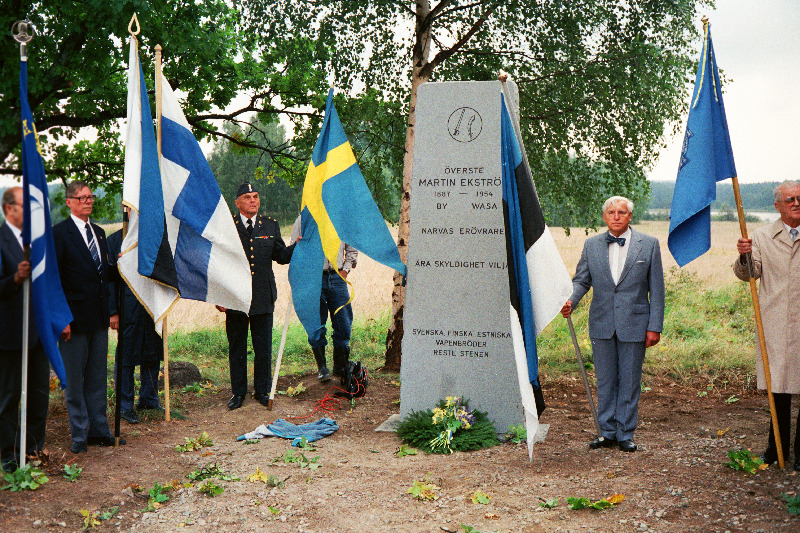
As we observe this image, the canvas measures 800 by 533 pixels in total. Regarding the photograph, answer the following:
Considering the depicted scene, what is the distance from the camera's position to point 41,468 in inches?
195

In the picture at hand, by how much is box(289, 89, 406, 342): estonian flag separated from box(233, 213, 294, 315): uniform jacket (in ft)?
1.76

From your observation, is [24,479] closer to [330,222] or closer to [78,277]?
[78,277]

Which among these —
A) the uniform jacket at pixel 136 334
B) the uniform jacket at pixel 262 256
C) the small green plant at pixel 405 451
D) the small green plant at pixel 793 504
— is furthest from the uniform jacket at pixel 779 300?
the uniform jacket at pixel 136 334

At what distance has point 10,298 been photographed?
180 inches

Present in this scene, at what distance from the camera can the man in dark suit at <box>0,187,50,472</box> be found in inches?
177

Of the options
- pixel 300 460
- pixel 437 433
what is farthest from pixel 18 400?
pixel 437 433

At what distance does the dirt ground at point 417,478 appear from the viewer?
423 centimetres

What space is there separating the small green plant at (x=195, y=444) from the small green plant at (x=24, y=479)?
1.25 meters

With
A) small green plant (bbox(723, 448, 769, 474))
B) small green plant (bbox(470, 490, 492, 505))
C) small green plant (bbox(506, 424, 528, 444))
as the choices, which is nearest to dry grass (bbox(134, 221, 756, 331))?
small green plant (bbox(506, 424, 528, 444))

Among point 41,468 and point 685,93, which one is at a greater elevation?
point 685,93

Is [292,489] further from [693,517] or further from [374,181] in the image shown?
[374,181]

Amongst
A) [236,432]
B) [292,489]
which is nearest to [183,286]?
[236,432]

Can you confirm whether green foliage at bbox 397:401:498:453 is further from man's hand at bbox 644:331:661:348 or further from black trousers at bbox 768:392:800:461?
black trousers at bbox 768:392:800:461

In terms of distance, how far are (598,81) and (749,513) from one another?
6511mm
